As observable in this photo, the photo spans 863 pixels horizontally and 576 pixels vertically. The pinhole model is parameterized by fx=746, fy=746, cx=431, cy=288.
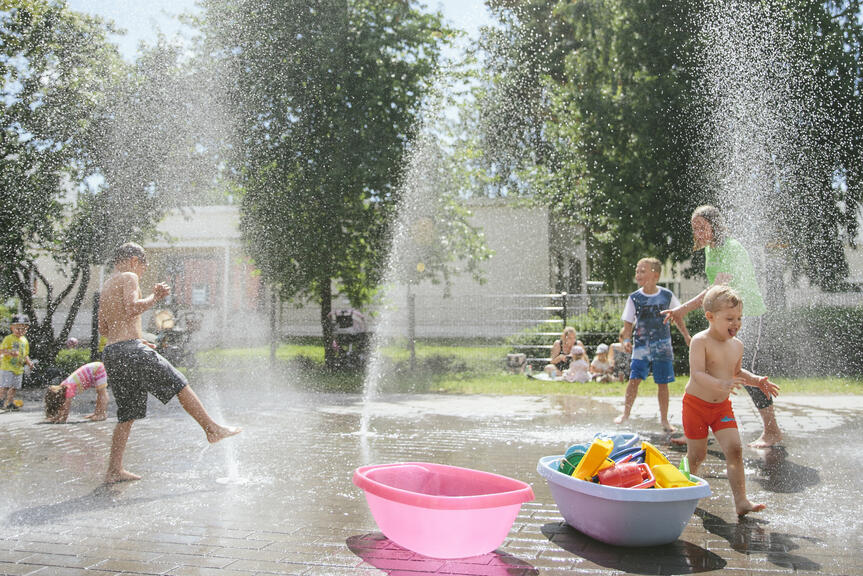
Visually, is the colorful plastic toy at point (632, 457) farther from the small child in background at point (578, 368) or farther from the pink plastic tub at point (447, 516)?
the small child in background at point (578, 368)

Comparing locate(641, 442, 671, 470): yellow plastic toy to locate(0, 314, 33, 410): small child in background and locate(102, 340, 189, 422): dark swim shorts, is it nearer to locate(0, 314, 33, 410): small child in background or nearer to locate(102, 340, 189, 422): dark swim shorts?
locate(102, 340, 189, 422): dark swim shorts

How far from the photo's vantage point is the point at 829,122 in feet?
49.9

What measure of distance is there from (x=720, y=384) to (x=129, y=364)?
12.7ft

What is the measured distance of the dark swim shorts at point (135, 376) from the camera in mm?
5199

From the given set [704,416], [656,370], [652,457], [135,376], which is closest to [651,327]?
[656,370]

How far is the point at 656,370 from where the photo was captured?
21.7 ft

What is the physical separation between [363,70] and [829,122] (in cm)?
949

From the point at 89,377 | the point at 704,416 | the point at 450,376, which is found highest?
the point at 704,416

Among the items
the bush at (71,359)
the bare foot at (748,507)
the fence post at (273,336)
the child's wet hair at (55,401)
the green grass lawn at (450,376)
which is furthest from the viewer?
the fence post at (273,336)

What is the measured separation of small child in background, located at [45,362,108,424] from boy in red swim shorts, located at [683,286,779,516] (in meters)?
6.36

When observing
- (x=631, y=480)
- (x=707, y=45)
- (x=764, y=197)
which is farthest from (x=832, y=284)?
(x=631, y=480)

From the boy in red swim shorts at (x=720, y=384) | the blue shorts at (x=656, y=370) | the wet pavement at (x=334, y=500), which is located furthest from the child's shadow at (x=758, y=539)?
the blue shorts at (x=656, y=370)

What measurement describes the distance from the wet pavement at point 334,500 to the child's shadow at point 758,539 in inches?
0.5

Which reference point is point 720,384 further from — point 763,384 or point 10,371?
point 10,371
